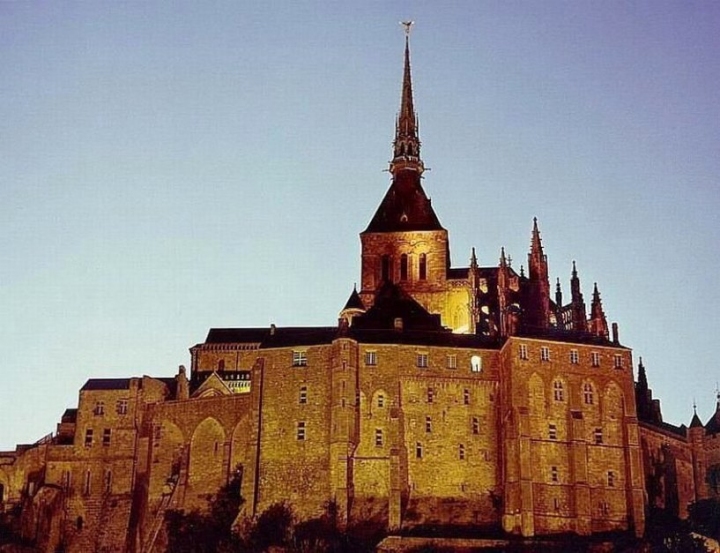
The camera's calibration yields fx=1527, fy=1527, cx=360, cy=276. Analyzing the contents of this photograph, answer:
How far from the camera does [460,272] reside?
114750mm

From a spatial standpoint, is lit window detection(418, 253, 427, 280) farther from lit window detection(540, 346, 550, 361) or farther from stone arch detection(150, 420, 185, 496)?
stone arch detection(150, 420, 185, 496)

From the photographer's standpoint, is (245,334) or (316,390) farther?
(245,334)

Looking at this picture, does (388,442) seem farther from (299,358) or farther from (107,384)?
(107,384)

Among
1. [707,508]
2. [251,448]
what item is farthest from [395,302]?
[707,508]

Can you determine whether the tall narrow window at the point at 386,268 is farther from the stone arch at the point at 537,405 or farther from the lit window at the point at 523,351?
the stone arch at the point at 537,405

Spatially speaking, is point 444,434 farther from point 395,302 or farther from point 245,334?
point 245,334

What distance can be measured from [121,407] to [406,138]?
3925 centimetres

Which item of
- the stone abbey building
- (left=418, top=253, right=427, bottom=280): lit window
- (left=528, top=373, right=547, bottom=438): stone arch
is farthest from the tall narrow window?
(left=528, top=373, right=547, bottom=438): stone arch

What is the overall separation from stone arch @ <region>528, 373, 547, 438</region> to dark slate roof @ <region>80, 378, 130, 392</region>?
→ 26297mm

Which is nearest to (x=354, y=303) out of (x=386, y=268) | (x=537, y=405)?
(x=386, y=268)

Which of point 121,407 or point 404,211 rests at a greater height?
point 404,211

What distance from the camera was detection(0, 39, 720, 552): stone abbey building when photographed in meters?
88.4

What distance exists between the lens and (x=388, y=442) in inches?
3531

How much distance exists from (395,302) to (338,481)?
16823 mm
